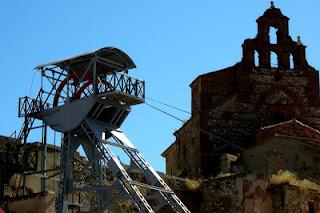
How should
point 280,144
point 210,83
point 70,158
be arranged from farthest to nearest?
point 210,83, point 280,144, point 70,158

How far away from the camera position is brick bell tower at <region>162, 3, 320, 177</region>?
49156mm

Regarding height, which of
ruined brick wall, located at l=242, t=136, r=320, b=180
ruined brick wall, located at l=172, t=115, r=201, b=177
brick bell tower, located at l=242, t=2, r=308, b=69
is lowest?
ruined brick wall, located at l=242, t=136, r=320, b=180

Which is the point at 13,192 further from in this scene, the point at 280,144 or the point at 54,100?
the point at 280,144

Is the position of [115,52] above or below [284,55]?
below

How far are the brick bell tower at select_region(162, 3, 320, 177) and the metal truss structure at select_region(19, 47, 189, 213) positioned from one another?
42.8 feet

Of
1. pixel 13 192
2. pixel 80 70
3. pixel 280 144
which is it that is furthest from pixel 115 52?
pixel 280 144

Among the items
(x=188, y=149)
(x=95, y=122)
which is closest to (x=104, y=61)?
(x=95, y=122)

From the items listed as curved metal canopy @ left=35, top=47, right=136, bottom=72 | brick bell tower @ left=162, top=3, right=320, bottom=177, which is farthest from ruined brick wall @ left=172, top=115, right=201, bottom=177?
curved metal canopy @ left=35, top=47, right=136, bottom=72

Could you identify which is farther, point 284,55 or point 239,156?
point 284,55

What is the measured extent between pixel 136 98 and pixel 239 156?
12353 mm

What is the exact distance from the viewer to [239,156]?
46.5 meters

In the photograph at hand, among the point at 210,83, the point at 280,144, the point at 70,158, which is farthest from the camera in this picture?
the point at 210,83

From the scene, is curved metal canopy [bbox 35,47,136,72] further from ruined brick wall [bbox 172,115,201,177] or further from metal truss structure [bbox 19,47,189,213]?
ruined brick wall [bbox 172,115,201,177]

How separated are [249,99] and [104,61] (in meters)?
16.5
